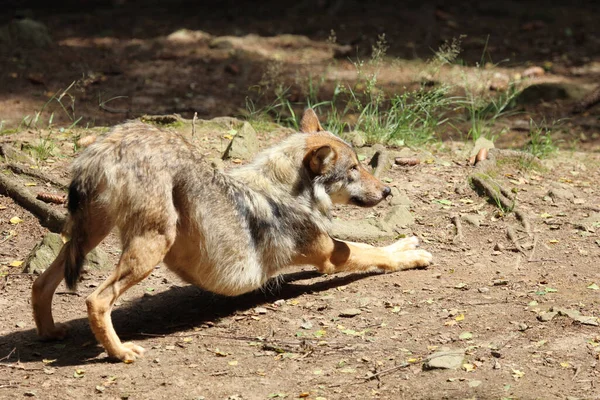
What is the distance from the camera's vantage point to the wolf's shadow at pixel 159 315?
5734mm

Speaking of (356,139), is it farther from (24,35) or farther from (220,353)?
(24,35)

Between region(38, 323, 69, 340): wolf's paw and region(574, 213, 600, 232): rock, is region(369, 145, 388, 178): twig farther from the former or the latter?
region(38, 323, 69, 340): wolf's paw

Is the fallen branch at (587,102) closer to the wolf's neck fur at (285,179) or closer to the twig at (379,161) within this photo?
the twig at (379,161)

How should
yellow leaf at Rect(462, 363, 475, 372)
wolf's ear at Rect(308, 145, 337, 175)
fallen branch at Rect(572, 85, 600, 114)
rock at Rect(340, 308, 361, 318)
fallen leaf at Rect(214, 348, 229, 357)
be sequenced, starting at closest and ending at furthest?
yellow leaf at Rect(462, 363, 475, 372), fallen leaf at Rect(214, 348, 229, 357), rock at Rect(340, 308, 361, 318), wolf's ear at Rect(308, 145, 337, 175), fallen branch at Rect(572, 85, 600, 114)

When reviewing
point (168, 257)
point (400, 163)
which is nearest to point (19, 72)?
point (400, 163)

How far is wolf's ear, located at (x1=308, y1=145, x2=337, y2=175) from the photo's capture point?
638 cm

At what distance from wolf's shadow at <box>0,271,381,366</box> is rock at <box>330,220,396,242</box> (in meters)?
0.54

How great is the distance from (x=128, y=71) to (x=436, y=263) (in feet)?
24.2

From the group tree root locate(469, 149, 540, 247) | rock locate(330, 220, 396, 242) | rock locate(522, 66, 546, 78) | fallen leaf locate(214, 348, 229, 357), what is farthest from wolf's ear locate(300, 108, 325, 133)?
rock locate(522, 66, 546, 78)

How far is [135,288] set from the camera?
22.3 feet

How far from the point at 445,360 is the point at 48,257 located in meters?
3.43

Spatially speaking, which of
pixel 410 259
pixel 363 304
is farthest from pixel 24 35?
pixel 363 304

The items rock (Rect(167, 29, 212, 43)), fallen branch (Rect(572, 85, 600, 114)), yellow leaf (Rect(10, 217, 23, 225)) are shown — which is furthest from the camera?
rock (Rect(167, 29, 212, 43))

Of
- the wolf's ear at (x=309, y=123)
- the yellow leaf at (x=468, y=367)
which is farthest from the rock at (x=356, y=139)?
the yellow leaf at (x=468, y=367)
